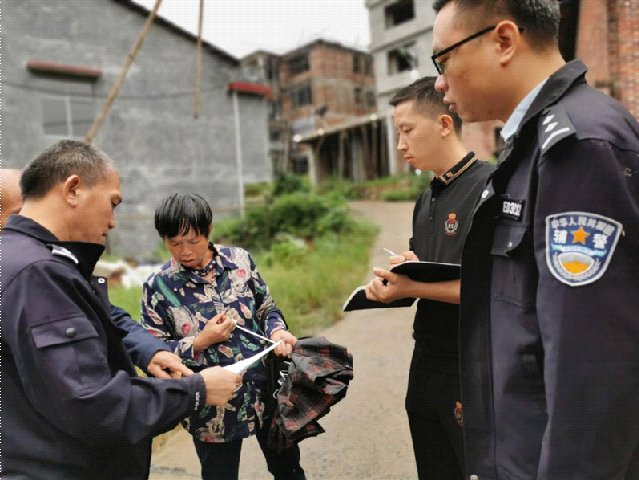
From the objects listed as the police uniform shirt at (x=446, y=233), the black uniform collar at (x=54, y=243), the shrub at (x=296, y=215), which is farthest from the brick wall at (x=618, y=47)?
the black uniform collar at (x=54, y=243)

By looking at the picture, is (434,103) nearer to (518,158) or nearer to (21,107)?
(518,158)

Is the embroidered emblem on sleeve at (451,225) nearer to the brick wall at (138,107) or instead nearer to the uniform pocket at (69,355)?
the uniform pocket at (69,355)

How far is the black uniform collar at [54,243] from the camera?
1.46m

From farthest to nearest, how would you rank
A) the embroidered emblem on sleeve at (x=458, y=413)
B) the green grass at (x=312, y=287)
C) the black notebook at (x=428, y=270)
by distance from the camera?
the green grass at (x=312, y=287), the embroidered emblem on sleeve at (x=458, y=413), the black notebook at (x=428, y=270)

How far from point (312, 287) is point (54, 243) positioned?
573cm

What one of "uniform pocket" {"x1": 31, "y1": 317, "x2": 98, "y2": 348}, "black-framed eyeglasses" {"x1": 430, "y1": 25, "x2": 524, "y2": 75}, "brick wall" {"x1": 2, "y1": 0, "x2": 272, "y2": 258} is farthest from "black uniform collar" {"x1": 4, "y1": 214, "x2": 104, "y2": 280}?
"brick wall" {"x1": 2, "y1": 0, "x2": 272, "y2": 258}

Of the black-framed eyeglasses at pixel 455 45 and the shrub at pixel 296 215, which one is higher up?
the black-framed eyeglasses at pixel 455 45

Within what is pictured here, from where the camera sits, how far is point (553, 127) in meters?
1.04

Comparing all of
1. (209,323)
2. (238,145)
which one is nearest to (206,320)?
(209,323)

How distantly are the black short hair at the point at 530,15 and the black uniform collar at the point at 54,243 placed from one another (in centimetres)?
125

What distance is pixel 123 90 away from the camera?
14.0m

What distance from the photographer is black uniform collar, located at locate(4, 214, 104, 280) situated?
1.46 m

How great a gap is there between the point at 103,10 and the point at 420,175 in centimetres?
1223

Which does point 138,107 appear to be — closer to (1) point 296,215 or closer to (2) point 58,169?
(1) point 296,215
